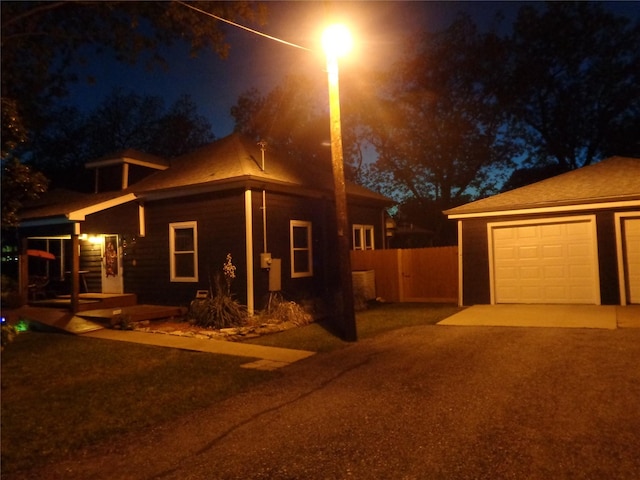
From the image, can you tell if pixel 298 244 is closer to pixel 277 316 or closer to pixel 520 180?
pixel 277 316

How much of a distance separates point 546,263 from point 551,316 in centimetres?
260

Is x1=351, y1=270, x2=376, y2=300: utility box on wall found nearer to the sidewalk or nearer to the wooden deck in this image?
the wooden deck

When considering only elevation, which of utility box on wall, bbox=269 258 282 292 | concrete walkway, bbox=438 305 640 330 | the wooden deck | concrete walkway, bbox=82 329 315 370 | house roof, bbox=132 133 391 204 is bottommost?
concrete walkway, bbox=82 329 315 370

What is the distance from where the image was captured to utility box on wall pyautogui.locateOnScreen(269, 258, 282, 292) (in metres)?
14.1

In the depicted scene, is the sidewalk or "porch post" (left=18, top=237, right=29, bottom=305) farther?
"porch post" (left=18, top=237, right=29, bottom=305)

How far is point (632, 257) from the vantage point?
13.6 metres

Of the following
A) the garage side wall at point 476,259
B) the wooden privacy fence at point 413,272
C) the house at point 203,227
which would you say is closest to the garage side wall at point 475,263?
the garage side wall at point 476,259

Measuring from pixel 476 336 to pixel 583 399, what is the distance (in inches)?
168

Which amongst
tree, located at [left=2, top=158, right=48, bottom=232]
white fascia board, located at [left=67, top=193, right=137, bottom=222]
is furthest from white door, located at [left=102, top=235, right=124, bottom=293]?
tree, located at [left=2, top=158, right=48, bottom=232]

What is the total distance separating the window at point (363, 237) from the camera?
1975 centimetres

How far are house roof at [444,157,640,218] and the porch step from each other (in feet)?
27.8

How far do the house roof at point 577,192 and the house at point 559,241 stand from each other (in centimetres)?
2

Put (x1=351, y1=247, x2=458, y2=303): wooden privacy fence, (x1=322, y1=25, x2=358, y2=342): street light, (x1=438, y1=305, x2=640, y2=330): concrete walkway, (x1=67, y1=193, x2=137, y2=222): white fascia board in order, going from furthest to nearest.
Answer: (x1=351, y1=247, x2=458, y2=303): wooden privacy fence → (x1=67, y1=193, x2=137, y2=222): white fascia board → (x1=438, y1=305, x2=640, y2=330): concrete walkway → (x1=322, y1=25, x2=358, y2=342): street light

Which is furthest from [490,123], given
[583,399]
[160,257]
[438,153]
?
[583,399]
